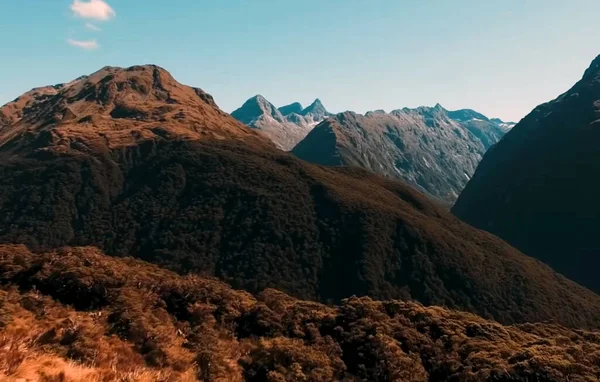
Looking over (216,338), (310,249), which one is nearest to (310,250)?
(310,249)

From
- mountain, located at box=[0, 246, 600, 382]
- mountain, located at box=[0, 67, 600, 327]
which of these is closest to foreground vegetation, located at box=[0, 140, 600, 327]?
Answer: mountain, located at box=[0, 67, 600, 327]

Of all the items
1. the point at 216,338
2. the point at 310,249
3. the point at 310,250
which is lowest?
the point at 310,250

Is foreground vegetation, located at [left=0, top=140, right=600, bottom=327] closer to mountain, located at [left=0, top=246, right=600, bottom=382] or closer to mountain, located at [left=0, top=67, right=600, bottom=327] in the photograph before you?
mountain, located at [left=0, top=67, right=600, bottom=327]

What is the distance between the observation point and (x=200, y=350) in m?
27.8

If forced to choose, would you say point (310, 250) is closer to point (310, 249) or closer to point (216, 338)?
point (310, 249)

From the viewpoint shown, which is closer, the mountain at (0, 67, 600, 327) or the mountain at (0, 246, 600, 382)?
the mountain at (0, 246, 600, 382)

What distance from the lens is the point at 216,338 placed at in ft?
99.4

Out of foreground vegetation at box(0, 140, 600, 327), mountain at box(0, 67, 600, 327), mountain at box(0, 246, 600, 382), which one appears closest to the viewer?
mountain at box(0, 246, 600, 382)

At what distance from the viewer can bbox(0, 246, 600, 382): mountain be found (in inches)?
974

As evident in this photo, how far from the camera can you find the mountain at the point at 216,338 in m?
24.7

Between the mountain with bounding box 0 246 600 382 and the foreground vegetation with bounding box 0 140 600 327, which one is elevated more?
the mountain with bounding box 0 246 600 382

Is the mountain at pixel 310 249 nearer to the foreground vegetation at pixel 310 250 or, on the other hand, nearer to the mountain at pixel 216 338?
the foreground vegetation at pixel 310 250

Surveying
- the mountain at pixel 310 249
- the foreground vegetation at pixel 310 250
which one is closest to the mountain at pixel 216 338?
the foreground vegetation at pixel 310 250

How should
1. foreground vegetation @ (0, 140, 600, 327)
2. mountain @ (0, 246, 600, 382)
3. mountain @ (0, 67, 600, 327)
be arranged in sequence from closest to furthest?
mountain @ (0, 246, 600, 382), foreground vegetation @ (0, 140, 600, 327), mountain @ (0, 67, 600, 327)
